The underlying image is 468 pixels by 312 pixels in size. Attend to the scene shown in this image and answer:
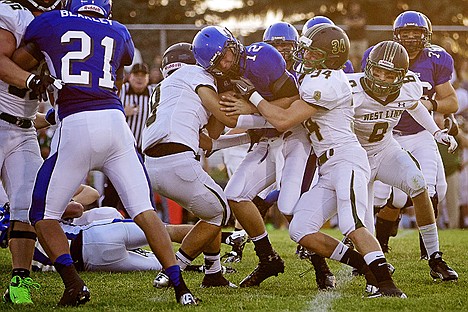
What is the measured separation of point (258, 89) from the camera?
556cm

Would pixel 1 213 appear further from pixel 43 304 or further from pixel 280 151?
pixel 280 151

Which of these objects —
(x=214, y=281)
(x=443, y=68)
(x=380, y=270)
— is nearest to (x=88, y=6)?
(x=214, y=281)

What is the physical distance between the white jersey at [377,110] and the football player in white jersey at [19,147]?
1.92m

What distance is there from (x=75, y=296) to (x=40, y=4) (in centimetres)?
177

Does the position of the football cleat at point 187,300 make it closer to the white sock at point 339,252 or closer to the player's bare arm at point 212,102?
the white sock at point 339,252

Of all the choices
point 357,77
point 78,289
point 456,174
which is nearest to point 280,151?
point 357,77

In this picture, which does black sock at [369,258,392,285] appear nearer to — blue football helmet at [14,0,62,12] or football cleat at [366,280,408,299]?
football cleat at [366,280,408,299]

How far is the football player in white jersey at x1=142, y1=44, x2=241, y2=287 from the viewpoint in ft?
17.1

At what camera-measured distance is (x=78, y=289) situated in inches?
187

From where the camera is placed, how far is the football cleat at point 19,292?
4.99 m

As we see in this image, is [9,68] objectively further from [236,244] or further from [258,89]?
[236,244]

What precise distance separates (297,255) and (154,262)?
146cm

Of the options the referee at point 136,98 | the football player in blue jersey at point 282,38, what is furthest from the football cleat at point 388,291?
the referee at point 136,98

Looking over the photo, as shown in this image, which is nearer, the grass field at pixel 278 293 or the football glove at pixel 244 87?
the grass field at pixel 278 293
